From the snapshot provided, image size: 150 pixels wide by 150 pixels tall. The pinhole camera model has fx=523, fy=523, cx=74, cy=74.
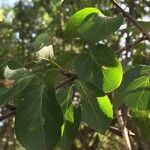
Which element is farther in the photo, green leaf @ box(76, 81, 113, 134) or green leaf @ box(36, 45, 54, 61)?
green leaf @ box(36, 45, 54, 61)

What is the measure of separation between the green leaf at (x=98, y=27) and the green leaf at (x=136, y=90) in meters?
0.10

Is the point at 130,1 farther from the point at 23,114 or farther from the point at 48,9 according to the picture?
the point at 48,9

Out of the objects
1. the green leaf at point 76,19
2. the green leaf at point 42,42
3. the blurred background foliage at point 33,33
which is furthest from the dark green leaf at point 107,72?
the blurred background foliage at point 33,33

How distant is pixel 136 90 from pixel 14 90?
0.25 m

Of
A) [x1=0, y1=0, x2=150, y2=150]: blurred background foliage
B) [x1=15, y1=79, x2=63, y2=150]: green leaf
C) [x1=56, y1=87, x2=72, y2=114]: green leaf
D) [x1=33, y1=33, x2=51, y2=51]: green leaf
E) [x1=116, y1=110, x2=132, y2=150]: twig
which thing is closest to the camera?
[x1=15, y1=79, x2=63, y2=150]: green leaf

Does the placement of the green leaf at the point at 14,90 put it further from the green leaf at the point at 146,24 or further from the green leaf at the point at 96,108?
the green leaf at the point at 146,24

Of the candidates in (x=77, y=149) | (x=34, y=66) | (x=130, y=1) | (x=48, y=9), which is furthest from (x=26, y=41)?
(x=34, y=66)

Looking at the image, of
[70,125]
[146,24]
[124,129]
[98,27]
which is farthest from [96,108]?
[124,129]

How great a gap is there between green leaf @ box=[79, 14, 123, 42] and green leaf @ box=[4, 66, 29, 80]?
0.49ft

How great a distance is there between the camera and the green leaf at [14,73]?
3.29ft

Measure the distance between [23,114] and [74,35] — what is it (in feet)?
0.85

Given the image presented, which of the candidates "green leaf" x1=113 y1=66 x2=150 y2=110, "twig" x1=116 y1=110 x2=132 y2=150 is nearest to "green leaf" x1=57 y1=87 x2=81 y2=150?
"green leaf" x1=113 y1=66 x2=150 y2=110

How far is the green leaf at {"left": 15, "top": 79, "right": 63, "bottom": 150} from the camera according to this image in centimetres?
95

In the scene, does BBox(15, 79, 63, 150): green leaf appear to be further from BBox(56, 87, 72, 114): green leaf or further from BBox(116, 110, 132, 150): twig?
BBox(116, 110, 132, 150): twig
